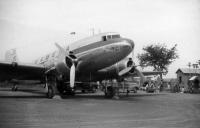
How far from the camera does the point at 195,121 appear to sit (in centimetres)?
905

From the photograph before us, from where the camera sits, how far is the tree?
181ft

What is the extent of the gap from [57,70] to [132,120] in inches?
377

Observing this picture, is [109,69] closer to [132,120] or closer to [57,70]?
[57,70]

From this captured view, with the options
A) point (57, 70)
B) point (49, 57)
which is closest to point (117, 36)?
point (57, 70)

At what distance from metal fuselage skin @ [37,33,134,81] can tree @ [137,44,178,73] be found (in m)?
37.7

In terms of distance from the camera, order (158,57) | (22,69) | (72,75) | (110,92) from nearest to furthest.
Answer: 1. (72,75)
2. (22,69)
3. (110,92)
4. (158,57)

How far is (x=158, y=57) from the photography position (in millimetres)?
55562

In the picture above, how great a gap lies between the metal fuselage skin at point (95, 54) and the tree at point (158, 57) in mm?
37694

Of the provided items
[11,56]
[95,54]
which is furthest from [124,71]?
[11,56]

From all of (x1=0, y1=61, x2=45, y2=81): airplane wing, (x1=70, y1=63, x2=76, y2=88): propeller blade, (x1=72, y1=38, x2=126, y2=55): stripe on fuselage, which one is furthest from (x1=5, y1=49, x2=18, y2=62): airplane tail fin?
(x1=70, y1=63, x2=76, y2=88): propeller blade

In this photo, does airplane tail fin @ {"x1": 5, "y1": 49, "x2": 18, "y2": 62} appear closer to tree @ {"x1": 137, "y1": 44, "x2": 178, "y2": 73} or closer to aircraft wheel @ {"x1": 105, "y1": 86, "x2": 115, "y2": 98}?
aircraft wheel @ {"x1": 105, "y1": 86, "x2": 115, "y2": 98}

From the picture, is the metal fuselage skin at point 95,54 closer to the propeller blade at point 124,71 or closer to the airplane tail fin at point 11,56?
the propeller blade at point 124,71

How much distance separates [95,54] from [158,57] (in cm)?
4022

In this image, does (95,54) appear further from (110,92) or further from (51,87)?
(110,92)
